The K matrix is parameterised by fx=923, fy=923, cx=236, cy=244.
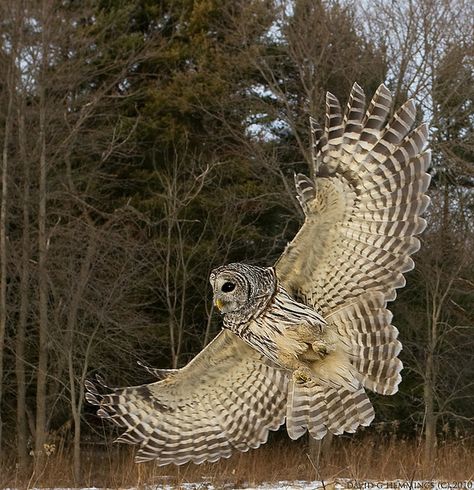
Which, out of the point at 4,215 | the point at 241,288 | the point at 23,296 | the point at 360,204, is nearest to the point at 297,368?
the point at 241,288

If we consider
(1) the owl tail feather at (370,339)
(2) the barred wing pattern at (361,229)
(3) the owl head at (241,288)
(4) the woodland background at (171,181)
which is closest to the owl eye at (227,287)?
(3) the owl head at (241,288)

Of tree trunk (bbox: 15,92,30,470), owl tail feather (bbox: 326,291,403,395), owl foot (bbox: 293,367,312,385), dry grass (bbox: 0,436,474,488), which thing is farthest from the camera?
tree trunk (bbox: 15,92,30,470)

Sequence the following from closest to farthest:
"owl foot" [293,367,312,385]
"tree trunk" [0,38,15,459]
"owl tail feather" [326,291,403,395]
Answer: "owl tail feather" [326,291,403,395]
"owl foot" [293,367,312,385]
"tree trunk" [0,38,15,459]

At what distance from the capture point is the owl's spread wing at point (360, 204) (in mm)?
5477

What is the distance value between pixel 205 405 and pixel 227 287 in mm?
1065

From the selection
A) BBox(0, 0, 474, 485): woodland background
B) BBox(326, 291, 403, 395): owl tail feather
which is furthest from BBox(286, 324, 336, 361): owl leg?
BBox(0, 0, 474, 485): woodland background

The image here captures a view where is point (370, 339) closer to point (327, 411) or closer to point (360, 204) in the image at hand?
point (327, 411)

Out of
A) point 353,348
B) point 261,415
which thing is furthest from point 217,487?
point 353,348

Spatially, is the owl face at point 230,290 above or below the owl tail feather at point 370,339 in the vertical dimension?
above

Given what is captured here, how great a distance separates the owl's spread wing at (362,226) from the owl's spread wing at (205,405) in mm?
748

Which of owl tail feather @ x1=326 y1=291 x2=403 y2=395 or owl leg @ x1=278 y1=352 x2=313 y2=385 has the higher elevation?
owl tail feather @ x1=326 y1=291 x2=403 y2=395

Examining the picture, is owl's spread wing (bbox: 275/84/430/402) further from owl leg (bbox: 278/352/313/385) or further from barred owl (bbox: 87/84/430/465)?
owl leg (bbox: 278/352/313/385)

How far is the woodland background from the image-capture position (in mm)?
14422

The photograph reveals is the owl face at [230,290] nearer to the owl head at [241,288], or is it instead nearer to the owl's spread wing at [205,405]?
the owl head at [241,288]
